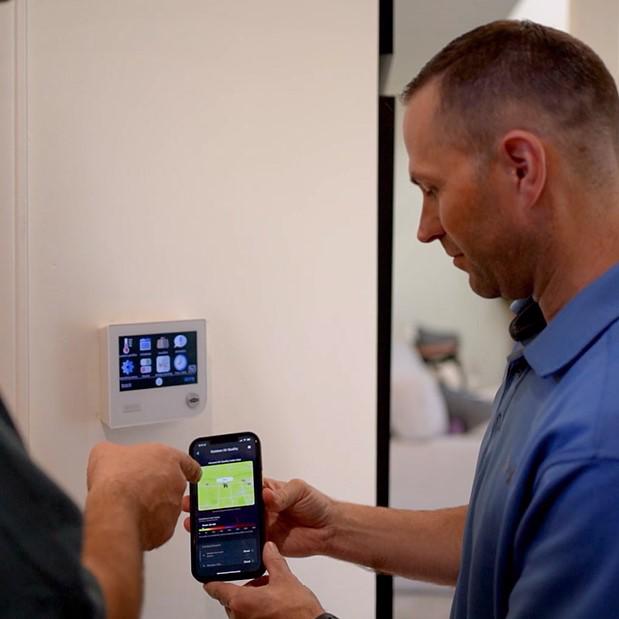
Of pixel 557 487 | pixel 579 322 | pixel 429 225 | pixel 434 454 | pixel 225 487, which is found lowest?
pixel 434 454

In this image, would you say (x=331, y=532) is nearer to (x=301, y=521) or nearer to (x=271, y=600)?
(x=301, y=521)

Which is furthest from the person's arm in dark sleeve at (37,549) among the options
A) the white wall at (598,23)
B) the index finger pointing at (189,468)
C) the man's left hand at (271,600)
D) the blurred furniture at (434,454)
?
the blurred furniture at (434,454)

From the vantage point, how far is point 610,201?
0.88 m

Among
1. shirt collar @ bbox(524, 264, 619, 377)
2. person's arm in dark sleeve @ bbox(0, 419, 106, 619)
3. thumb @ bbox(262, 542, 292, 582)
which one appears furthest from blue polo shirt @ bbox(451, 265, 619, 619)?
person's arm in dark sleeve @ bbox(0, 419, 106, 619)

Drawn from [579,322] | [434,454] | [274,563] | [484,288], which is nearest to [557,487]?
[579,322]

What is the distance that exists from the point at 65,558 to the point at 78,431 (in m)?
0.65

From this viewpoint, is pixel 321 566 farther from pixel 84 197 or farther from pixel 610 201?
pixel 610 201

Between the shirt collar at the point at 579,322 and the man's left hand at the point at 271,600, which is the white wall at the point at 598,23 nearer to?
the shirt collar at the point at 579,322

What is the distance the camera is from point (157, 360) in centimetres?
123

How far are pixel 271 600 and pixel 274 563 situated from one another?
10 centimetres

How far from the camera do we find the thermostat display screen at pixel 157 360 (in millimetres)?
1203

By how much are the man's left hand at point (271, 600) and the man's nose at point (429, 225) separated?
1.52 ft

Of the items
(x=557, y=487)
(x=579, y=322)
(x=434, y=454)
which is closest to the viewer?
(x=557, y=487)

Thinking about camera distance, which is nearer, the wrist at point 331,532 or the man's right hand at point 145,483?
the man's right hand at point 145,483
